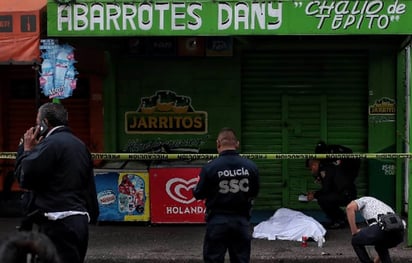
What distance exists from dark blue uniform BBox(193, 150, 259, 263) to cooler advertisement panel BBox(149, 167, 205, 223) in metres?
3.61

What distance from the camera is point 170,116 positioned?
1030 cm

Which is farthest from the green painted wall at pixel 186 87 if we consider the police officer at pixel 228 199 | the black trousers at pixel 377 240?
the police officer at pixel 228 199

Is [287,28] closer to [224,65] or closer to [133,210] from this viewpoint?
[224,65]

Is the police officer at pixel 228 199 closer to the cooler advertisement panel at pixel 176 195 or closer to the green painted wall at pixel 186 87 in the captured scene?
the cooler advertisement panel at pixel 176 195

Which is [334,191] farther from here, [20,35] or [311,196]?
[20,35]

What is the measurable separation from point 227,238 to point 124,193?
3.93 m

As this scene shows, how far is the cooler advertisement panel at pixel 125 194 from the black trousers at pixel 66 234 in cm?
452

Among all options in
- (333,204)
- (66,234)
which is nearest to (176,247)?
(333,204)

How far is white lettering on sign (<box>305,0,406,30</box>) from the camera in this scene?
755 cm

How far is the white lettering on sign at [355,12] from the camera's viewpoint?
7551mm

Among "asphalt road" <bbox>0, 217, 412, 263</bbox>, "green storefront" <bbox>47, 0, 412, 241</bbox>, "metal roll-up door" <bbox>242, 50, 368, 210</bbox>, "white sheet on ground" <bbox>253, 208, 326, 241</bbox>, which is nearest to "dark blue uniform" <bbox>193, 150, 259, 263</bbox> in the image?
"asphalt road" <bbox>0, 217, 412, 263</bbox>

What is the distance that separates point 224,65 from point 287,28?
8.89 feet

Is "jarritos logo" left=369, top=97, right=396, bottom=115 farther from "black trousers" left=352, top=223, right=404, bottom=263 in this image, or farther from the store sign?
"black trousers" left=352, top=223, right=404, bottom=263

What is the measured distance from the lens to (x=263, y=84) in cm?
1029
